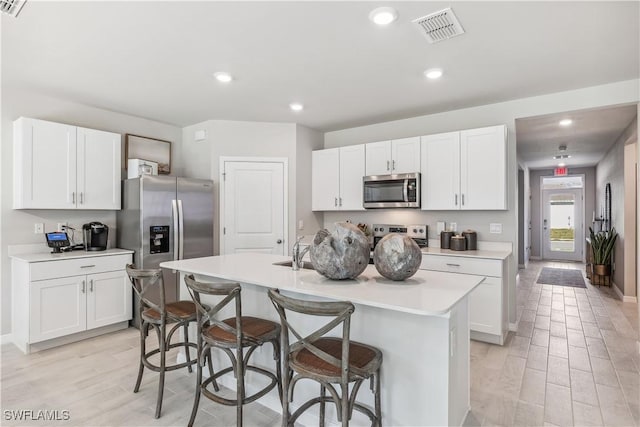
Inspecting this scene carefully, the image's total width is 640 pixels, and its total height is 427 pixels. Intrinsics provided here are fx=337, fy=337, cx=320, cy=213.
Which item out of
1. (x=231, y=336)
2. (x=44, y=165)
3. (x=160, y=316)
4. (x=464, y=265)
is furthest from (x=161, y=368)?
(x=464, y=265)

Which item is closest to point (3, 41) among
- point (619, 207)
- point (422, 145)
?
point (422, 145)

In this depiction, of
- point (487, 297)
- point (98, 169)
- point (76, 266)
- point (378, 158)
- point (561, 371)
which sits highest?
point (378, 158)

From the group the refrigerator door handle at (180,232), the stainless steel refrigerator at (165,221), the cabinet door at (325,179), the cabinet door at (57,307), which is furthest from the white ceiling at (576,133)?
the cabinet door at (57,307)

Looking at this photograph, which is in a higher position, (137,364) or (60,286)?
(60,286)

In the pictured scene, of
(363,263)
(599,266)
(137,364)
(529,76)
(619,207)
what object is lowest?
(137,364)

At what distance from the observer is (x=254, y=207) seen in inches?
184

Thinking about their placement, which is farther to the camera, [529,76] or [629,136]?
[629,136]

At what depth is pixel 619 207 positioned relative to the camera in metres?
5.48

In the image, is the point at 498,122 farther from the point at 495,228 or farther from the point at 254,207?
the point at 254,207

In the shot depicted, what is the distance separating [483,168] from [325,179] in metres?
2.12

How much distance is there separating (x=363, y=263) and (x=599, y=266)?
249 inches

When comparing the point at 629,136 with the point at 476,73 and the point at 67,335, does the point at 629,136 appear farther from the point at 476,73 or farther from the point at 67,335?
the point at 67,335

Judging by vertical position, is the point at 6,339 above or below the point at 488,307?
below

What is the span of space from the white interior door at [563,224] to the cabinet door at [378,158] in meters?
7.54
